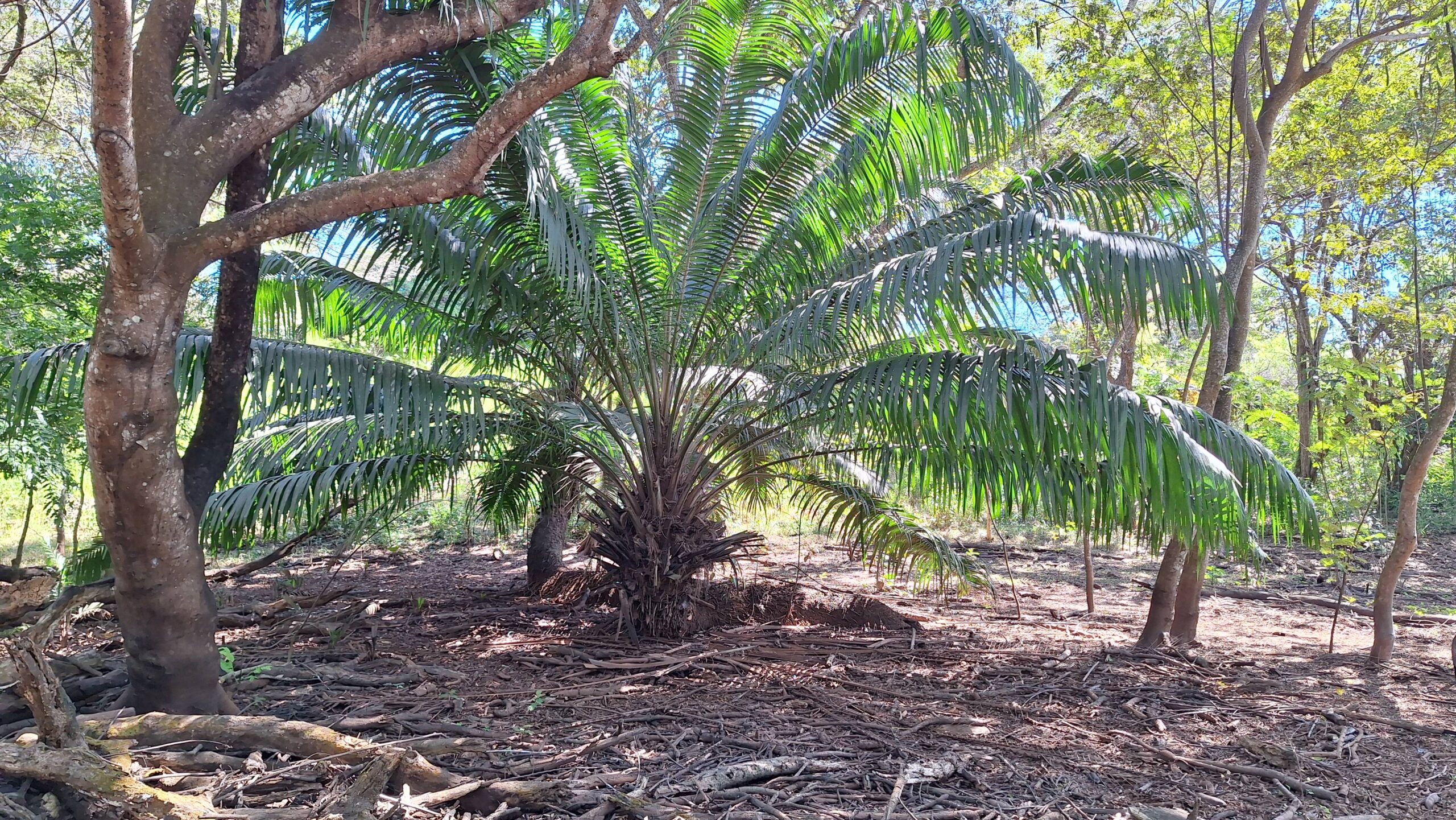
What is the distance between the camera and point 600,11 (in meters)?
3.39

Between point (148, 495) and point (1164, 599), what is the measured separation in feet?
18.0

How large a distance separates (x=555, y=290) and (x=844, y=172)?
1742 millimetres

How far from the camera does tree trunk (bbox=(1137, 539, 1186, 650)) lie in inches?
219

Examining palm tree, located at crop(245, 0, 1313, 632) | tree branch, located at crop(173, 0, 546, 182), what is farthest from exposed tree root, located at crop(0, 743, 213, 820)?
palm tree, located at crop(245, 0, 1313, 632)

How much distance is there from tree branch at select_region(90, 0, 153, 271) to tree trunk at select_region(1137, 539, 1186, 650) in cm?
563

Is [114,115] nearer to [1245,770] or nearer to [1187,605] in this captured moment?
[1245,770]

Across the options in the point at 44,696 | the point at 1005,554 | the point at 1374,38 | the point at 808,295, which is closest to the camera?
the point at 44,696

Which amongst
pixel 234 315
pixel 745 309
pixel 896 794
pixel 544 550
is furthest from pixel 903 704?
pixel 544 550

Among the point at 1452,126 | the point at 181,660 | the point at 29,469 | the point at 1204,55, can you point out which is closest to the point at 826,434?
the point at 181,660

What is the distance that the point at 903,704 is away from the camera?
439cm

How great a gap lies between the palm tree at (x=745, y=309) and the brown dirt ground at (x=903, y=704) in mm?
799

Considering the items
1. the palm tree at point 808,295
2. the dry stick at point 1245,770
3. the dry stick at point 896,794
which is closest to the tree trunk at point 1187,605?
the palm tree at point 808,295

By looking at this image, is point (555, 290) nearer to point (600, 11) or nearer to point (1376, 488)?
point (600, 11)

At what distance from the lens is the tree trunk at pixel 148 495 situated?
118 inches
